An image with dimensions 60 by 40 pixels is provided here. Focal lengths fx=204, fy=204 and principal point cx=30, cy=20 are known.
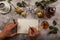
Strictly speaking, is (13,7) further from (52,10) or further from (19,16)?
(52,10)

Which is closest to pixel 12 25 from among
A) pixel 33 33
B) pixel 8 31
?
pixel 8 31

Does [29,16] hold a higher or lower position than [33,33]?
higher

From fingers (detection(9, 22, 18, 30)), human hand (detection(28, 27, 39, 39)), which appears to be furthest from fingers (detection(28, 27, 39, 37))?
fingers (detection(9, 22, 18, 30))

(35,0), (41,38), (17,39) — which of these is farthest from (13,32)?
(35,0)

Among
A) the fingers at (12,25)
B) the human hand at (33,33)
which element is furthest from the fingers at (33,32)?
the fingers at (12,25)

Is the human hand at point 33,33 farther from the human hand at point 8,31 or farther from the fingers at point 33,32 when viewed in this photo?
the human hand at point 8,31

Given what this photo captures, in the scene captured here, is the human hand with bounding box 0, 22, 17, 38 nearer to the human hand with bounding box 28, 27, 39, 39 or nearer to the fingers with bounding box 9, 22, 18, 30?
the fingers with bounding box 9, 22, 18, 30

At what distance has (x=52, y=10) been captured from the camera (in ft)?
4.92

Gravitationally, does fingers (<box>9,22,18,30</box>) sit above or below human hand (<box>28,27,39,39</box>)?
above

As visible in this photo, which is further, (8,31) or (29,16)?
(29,16)

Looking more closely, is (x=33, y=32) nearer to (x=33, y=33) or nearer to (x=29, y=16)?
(x=33, y=33)

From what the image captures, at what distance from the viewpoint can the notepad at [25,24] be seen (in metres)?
1.45

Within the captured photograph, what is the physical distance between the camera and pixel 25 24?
1.46 m

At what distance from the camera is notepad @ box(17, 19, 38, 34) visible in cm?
145
